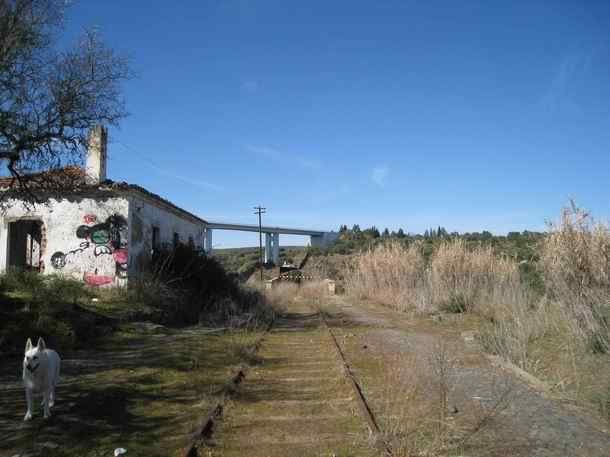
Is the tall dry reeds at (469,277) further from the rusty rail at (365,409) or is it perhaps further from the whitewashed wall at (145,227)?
the whitewashed wall at (145,227)

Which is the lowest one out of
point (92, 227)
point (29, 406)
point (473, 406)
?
point (473, 406)

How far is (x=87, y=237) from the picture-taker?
18750mm

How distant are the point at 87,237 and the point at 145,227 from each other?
218 cm

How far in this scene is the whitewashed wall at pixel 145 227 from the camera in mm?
18922

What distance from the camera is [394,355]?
1004cm

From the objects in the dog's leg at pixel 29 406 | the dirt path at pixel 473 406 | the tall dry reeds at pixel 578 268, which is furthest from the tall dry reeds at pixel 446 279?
the dog's leg at pixel 29 406

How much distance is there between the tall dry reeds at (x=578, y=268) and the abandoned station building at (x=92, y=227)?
556 inches

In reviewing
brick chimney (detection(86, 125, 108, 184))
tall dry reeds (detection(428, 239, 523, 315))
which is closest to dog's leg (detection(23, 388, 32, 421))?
tall dry reeds (detection(428, 239, 523, 315))

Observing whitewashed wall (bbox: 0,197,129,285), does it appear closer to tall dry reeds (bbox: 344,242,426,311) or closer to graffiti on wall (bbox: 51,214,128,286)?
graffiti on wall (bbox: 51,214,128,286)

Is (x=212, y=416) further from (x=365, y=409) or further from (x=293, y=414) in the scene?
(x=365, y=409)

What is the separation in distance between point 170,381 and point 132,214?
475 inches

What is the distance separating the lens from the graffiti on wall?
18484 mm

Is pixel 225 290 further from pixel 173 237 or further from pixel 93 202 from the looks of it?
pixel 93 202

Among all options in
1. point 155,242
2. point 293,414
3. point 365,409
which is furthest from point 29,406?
point 155,242
